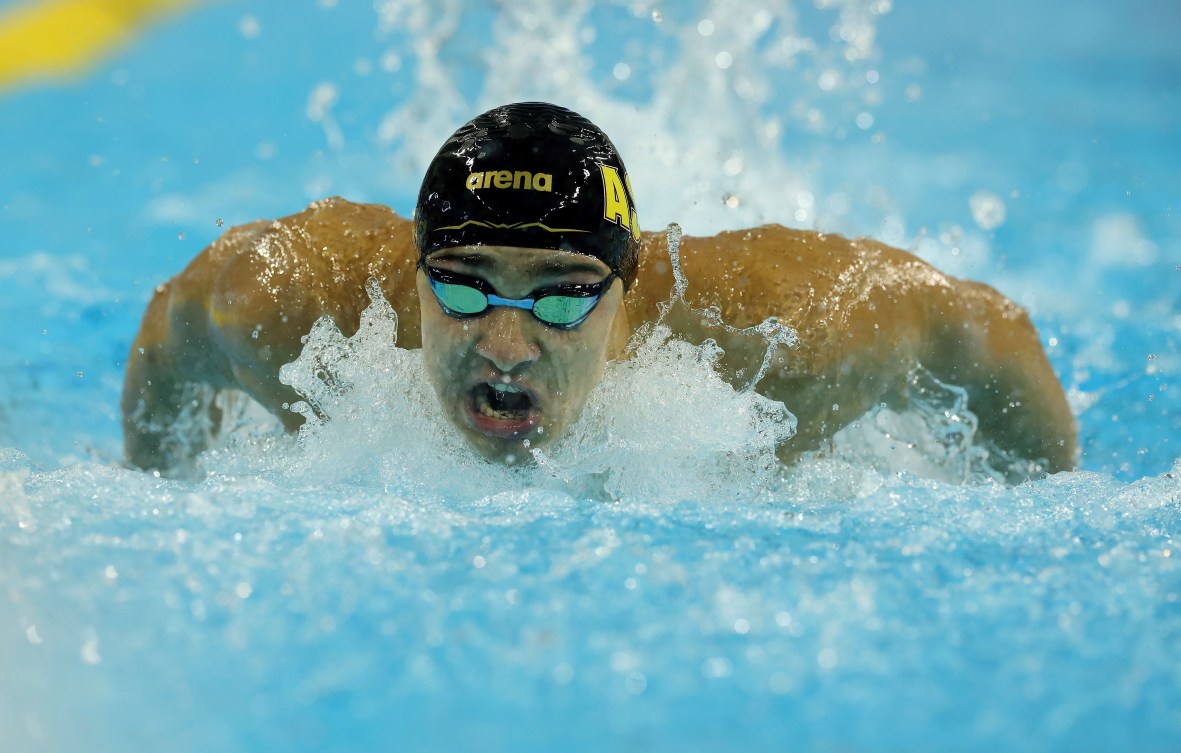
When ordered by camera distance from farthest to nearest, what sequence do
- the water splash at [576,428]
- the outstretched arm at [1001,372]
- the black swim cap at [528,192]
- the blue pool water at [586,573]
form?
the outstretched arm at [1001,372]
the water splash at [576,428]
the black swim cap at [528,192]
the blue pool water at [586,573]

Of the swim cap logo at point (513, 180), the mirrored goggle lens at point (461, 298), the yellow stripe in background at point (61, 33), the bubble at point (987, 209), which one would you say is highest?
the yellow stripe in background at point (61, 33)

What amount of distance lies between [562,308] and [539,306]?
0.13 ft

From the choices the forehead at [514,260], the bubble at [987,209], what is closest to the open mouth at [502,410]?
the forehead at [514,260]

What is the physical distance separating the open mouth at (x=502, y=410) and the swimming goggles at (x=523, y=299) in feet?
0.46

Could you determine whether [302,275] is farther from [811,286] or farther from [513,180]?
[811,286]

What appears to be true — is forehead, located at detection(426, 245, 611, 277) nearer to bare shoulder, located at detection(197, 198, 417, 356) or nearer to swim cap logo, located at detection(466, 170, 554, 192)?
swim cap logo, located at detection(466, 170, 554, 192)

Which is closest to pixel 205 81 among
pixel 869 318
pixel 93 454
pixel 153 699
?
pixel 93 454

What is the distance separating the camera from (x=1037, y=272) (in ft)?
13.5

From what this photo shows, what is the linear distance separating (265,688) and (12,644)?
37 cm

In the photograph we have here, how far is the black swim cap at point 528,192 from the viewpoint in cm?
188

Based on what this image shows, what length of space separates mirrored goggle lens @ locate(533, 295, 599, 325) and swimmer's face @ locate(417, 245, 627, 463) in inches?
0.6

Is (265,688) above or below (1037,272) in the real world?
below

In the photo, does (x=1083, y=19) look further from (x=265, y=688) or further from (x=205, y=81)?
(x=265, y=688)

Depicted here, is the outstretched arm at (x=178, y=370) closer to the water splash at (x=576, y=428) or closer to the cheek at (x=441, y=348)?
the water splash at (x=576, y=428)
